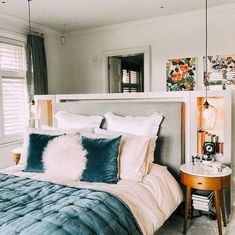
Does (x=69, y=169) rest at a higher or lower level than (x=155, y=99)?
lower

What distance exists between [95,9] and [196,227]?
3.05 m

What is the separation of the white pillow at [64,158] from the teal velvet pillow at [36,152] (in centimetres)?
6

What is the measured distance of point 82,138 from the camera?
250 centimetres

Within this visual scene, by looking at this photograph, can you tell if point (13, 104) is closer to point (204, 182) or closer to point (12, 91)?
point (12, 91)

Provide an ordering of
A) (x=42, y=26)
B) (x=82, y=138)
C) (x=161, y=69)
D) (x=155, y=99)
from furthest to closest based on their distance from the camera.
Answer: (x=42, y=26)
(x=161, y=69)
(x=155, y=99)
(x=82, y=138)

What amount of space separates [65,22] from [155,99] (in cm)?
222

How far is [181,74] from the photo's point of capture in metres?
3.99

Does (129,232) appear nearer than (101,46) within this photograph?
Yes

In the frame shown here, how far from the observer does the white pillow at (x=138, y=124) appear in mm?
2830

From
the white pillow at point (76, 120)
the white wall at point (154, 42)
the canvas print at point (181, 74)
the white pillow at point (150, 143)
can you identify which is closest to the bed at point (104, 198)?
the white pillow at point (150, 143)

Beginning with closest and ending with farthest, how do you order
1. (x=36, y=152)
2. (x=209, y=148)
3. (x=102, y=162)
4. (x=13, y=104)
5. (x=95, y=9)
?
(x=102, y=162) → (x=36, y=152) → (x=209, y=148) → (x=95, y=9) → (x=13, y=104)

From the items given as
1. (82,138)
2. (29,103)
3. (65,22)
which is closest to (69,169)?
(82,138)

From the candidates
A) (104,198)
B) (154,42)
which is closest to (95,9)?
(154,42)

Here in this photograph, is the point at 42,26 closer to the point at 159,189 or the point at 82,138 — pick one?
the point at 82,138
